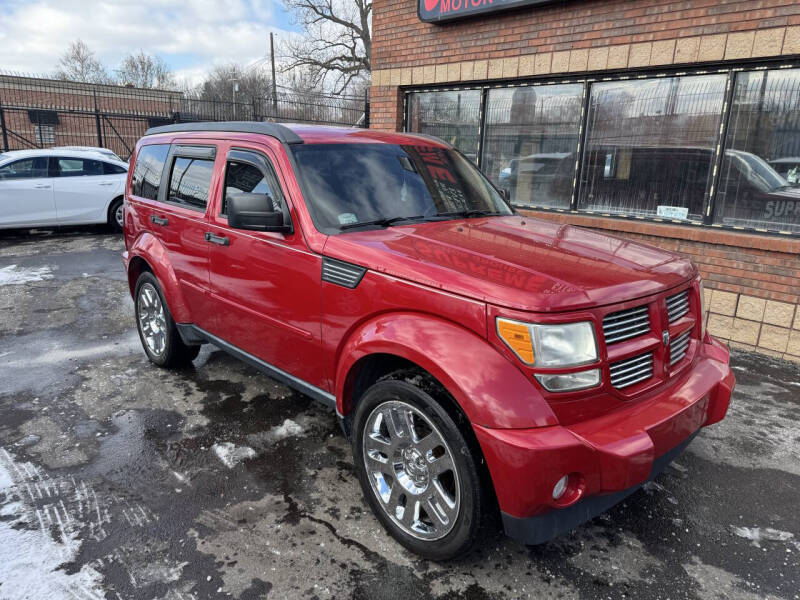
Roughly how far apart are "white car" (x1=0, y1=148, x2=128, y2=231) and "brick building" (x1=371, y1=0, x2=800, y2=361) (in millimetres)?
7407

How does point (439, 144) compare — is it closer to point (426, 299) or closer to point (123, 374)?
point (426, 299)

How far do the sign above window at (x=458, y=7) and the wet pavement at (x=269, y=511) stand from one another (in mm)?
4939

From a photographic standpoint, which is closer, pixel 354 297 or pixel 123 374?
pixel 354 297

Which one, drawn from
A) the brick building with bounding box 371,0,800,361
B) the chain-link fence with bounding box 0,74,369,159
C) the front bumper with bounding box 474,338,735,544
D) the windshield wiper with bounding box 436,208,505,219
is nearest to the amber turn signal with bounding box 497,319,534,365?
the front bumper with bounding box 474,338,735,544

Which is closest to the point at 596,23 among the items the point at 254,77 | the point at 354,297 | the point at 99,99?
the point at 354,297

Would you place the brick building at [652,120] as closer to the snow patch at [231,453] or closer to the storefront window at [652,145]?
the storefront window at [652,145]

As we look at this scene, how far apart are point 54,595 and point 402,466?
1591mm

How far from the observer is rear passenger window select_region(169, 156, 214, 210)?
4.03m

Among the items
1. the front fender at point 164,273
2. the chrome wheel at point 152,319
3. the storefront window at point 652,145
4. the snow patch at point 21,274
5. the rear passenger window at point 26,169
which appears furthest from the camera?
the rear passenger window at point 26,169

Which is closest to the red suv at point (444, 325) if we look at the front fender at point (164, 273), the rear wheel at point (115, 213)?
the front fender at point (164, 273)

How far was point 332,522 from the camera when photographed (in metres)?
2.94

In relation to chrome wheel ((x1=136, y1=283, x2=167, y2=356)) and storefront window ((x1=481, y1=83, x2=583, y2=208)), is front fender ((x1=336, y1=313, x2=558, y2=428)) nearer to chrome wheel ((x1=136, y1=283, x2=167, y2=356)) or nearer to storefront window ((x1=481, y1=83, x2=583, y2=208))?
chrome wheel ((x1=136, y1=283, x2=167, y2=356))

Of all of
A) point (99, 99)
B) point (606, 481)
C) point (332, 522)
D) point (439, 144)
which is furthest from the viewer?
point (99, 99)

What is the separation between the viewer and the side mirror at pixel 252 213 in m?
3.05
